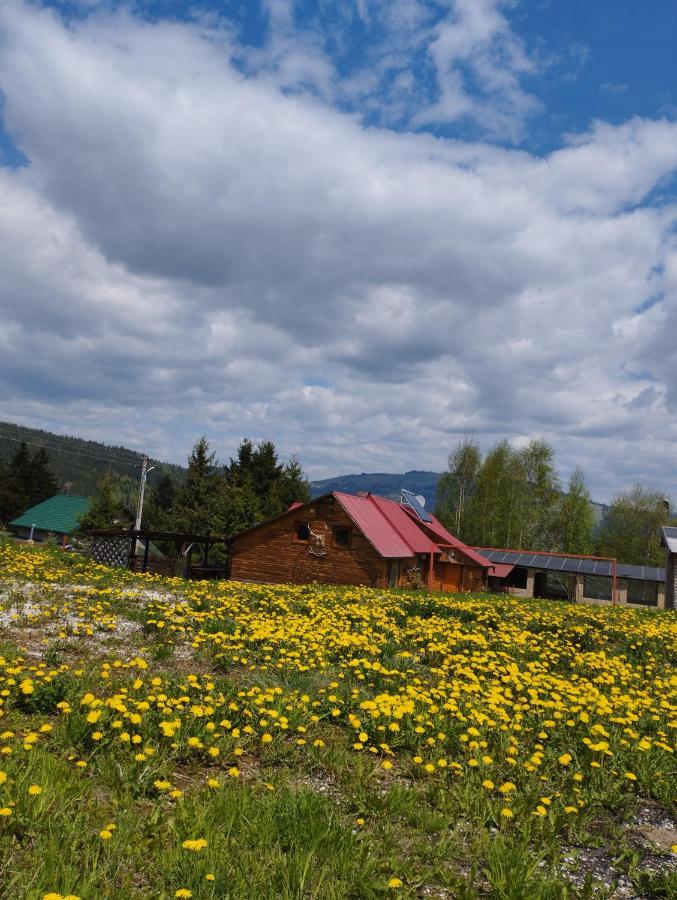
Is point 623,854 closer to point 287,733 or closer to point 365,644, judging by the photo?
point 287,733

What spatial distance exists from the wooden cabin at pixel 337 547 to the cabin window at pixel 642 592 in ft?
57.2

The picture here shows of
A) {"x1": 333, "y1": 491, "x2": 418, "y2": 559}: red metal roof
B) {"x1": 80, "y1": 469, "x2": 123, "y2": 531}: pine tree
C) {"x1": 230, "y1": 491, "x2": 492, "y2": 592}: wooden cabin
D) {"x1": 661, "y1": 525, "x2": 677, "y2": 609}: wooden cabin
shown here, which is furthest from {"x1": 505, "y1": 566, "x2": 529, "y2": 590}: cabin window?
{"x1": 80, "y1": 469, "x2": 123, "y2": 531}: pine tree

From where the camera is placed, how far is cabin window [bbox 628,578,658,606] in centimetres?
4284

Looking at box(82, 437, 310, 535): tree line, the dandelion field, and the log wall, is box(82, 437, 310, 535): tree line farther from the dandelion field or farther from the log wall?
the dandelion field

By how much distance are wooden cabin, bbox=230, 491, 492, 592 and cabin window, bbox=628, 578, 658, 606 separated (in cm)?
1742

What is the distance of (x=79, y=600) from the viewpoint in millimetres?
11180

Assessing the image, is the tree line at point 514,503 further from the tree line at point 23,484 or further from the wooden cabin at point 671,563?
the tree line at point 23,484

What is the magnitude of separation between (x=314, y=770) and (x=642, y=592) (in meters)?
44.6

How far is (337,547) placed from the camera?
30.9 m

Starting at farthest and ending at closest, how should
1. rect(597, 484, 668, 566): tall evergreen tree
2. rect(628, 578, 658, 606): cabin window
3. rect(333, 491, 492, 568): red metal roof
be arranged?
1. rect(597, 484, 668, 566): tall evergreen tree
2. rect(628, 578, 658, 606): cabin window
3. rect(333, 491, 492, 568): red metal roof

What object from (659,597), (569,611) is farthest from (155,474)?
(569,611)

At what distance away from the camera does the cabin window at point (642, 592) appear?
4284 centimetres

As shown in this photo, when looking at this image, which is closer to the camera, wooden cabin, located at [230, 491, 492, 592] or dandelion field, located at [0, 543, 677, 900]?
dandelion field, located at [0, 543, 677, 900]

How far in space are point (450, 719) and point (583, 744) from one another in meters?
1.35
